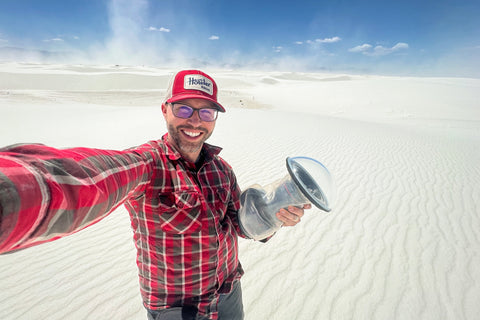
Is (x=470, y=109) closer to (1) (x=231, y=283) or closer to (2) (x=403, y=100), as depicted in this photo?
(2) (x=403, y=100)

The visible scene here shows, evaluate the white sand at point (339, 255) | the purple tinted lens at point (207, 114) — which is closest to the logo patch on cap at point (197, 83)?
the purple tinted lens at point (207, 114)

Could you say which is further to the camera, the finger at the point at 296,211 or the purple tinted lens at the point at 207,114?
the purple tinted lens at the point at 207,114

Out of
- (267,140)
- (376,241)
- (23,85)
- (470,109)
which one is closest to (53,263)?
(376,241)

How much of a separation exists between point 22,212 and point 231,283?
1.20 m

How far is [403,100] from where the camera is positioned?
74.7ft

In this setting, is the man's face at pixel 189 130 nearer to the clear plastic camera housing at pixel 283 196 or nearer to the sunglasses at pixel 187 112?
the sunglasses at pixel 187 112

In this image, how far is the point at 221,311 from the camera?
1.39 m

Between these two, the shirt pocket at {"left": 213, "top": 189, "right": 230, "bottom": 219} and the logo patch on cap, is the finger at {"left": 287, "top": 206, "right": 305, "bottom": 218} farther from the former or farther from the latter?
Answer: the logo patch on cap

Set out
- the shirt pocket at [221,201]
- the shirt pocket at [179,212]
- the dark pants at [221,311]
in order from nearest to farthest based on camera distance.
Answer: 1. the shirt pocket at [179,212]
2. the dark pants at [221,311]
3. the shirt pocket at [221,201]

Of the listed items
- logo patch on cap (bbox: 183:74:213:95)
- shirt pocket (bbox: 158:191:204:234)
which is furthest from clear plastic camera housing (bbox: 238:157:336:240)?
logo patch on cap (bbox: 183:74:213:95)

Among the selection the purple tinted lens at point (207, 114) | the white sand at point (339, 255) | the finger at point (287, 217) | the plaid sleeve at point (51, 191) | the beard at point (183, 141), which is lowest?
the white sand at point (339, 255)

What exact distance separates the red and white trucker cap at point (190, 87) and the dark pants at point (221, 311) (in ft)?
4.04

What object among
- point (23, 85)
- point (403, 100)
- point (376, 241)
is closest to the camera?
point (376, 241)

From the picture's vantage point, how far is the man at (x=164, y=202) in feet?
1.71
